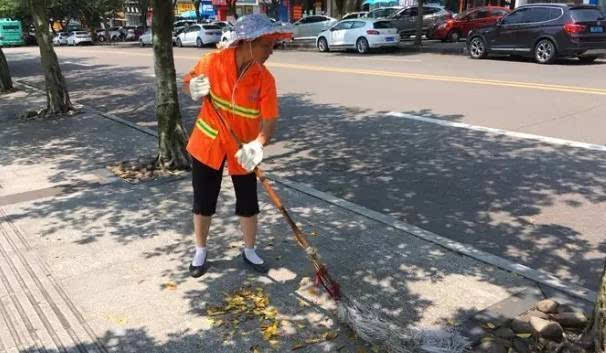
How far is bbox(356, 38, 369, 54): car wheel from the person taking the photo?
22562mm

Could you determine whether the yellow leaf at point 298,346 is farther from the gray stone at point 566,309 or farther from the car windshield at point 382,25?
the car windshield at point 382,25

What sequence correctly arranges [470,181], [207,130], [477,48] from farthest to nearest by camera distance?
[477,48]
[470,181]
[207,130]

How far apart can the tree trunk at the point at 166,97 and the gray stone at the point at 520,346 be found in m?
4.42

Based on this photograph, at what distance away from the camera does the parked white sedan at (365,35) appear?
22203 mm

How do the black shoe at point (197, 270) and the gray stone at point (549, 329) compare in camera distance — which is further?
the black shoe at point (197, 270)

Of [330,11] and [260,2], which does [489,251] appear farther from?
[260,2]

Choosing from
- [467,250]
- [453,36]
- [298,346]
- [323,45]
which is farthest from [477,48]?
[298,346]

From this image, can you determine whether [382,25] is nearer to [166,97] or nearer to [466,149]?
[466,149]

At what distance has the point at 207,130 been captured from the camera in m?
3.77

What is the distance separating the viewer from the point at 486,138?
7789 millimetres

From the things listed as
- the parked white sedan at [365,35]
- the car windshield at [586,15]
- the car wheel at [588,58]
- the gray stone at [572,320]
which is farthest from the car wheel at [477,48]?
the gray stone at [572,320]

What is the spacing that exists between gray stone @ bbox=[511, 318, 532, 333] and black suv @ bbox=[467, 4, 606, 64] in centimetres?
1352

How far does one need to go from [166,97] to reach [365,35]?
16895 mm

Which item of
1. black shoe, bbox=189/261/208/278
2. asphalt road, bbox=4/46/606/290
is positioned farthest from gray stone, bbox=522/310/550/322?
black shoe, bbox=189/261/208/278
